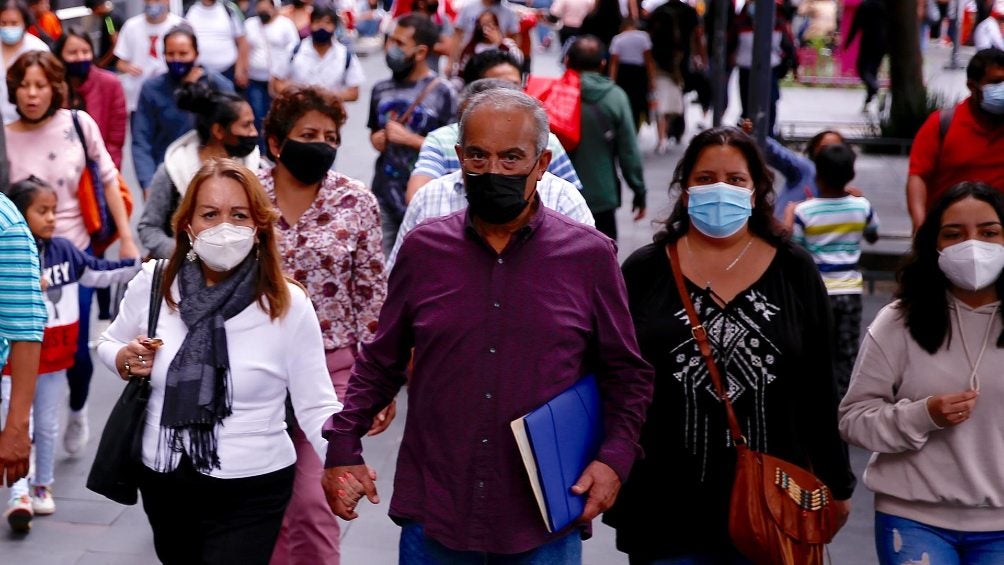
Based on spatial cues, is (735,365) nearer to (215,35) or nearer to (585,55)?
(585,55)

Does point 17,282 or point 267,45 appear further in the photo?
point 267,45

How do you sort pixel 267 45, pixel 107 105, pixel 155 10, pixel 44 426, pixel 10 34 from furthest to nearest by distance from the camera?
1. pixel 267 45
2. pixel 155 10
3. pixel 10 34
4. pixel 107 105
5. pixel 44 426

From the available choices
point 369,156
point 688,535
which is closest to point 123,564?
point 688,535

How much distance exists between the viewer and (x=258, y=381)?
169 inches

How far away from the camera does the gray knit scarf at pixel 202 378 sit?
4.21 meters

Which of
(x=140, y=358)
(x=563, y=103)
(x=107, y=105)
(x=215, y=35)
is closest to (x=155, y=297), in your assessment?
(x=140, y=358)

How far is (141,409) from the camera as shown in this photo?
4.29 m

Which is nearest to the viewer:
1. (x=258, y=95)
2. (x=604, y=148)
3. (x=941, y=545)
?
(x=941, y=545)

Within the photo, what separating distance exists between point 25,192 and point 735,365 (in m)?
3.64

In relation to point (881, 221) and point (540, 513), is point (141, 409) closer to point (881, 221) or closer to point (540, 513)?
point (540, 513)

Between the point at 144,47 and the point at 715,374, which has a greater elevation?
the point at 715,374

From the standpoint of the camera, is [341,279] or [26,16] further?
[26,16]

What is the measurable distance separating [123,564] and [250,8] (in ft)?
47.7

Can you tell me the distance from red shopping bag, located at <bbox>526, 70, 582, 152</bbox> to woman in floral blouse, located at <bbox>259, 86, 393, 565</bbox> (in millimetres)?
3002
